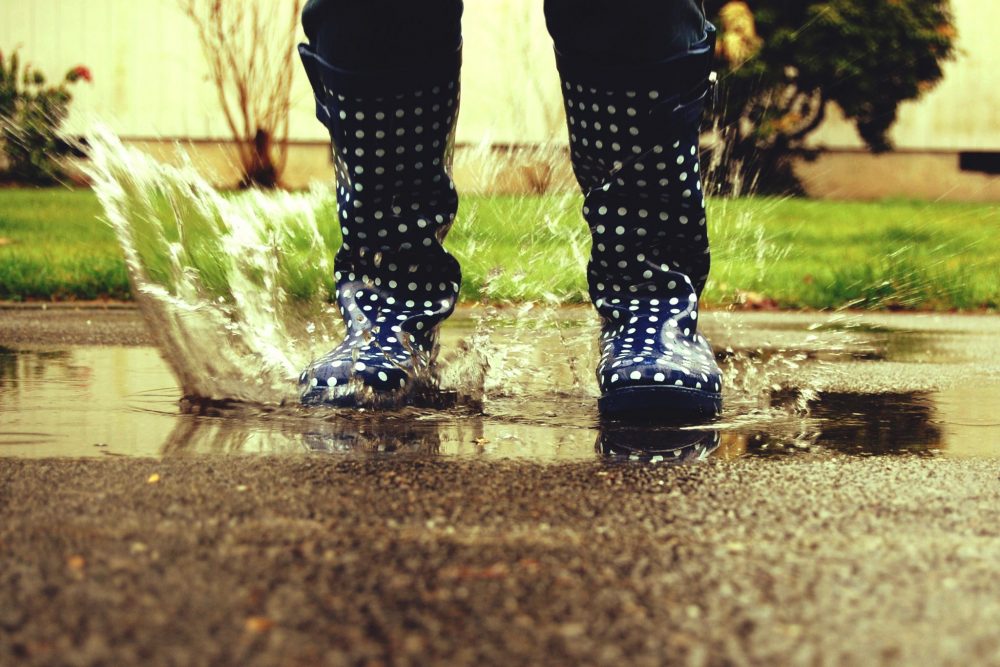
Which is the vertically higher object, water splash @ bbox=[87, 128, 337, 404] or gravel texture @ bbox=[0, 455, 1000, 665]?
water splash @ bbox=[87, 128, 337, 404]

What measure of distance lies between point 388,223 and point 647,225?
15.5 inches

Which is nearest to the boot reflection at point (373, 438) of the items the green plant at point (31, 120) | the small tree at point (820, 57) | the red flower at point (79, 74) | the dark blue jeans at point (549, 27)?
the dark blue jeans at point (549, 27)

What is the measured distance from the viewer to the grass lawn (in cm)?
387

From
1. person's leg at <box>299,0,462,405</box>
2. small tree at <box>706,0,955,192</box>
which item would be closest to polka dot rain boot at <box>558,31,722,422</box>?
person's leg at <box>299,0,462,405</box>

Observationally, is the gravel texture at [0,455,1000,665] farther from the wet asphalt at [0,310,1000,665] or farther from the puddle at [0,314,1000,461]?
the puddle at [0,314,1000,461]

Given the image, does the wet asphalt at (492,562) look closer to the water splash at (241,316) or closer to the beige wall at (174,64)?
the water splash at (241,316)

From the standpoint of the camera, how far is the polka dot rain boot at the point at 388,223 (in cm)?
179

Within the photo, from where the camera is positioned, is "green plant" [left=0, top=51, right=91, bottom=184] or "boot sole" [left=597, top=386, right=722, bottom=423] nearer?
"boot sole" [left=597, top=386, right=722, bottom=423]

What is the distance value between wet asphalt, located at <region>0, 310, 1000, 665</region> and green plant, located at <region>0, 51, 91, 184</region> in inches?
305

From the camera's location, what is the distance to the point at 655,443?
60.7 inches

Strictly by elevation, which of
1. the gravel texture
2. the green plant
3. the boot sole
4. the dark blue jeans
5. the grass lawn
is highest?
the green plant

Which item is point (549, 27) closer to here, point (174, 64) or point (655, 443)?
point (655, 443)

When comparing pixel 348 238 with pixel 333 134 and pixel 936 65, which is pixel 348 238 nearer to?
pixel 333 134

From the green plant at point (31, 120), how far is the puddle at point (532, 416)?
6744 millimetres
